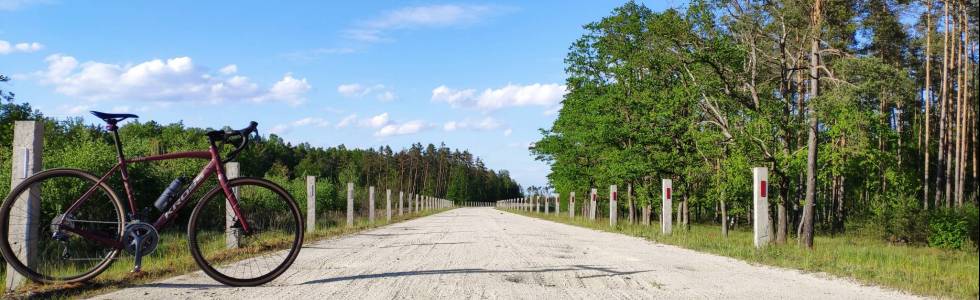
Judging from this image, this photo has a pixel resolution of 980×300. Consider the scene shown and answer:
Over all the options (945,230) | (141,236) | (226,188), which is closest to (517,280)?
(226,188)

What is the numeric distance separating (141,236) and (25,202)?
93 cm

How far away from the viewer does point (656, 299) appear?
4586 mm

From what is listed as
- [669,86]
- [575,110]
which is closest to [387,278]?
Answer: [669,86]

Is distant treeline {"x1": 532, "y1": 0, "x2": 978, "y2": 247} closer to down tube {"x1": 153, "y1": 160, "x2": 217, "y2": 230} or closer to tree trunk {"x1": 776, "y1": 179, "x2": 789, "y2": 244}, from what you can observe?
tree trunk {"x1": 776, "y1": 179, "x2": 789, "y2": 244}

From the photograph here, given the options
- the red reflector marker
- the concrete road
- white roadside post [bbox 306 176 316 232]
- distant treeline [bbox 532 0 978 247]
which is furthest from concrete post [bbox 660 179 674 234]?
white roadside post [bbox 306 176 316 232]

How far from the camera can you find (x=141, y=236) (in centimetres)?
483

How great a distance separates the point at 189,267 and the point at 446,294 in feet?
9.87

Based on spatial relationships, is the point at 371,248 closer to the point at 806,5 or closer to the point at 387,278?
the point at 387,278

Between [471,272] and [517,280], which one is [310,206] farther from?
[517,280]

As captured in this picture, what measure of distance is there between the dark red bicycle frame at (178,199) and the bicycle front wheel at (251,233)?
10 centimetres

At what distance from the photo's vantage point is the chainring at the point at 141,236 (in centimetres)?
479

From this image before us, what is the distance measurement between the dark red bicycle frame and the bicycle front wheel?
10 centimetres

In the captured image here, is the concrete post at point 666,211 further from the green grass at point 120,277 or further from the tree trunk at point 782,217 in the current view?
the green grass at point 120,277

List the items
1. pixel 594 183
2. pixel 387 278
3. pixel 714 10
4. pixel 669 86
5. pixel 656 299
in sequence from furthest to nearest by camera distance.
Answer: pixel 594 183, pixel 669 86, pixel 714 10, pixel 387 278, pixel 656 299
